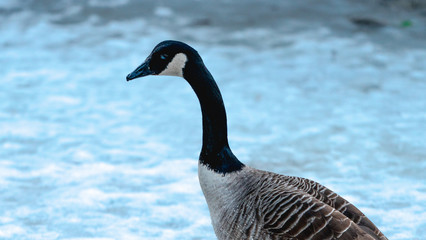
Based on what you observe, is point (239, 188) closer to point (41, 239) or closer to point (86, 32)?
point (41, 239)

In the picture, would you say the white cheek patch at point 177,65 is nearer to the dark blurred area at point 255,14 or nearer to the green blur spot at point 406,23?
the dark blurred area at point 255,14

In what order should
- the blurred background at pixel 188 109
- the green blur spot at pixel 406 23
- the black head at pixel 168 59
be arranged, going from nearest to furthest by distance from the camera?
the black head at pixel 168 59 < the blurred background at pixel 188 109 < the green blur spot at pixel 406 23

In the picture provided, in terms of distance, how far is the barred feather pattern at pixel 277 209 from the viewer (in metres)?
3.09

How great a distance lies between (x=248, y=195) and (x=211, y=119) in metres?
0.52

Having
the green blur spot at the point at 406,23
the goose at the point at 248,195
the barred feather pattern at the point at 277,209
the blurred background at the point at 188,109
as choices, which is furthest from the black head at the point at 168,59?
the green blur spot at the point at 406,23

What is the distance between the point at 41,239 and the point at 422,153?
3.47 m

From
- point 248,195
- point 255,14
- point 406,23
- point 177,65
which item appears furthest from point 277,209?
point 255,14

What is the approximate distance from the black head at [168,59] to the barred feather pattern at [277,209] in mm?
602

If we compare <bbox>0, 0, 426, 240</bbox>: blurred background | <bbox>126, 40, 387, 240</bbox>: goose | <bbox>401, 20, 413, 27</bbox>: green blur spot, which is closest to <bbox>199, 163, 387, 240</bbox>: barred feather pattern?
<bbox>126, 40, 387, 240</bbox>: goose

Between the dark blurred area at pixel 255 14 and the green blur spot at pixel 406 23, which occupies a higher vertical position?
the dark blurred area at pixel 255 14

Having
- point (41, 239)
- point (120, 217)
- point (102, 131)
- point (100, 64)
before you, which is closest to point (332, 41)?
point (100, 64)

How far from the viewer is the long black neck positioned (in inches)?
143

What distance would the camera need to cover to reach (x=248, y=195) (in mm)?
3453

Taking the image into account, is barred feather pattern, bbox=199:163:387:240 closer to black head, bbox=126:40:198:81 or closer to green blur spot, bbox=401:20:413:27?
black head, bbox=126:40:198:81
